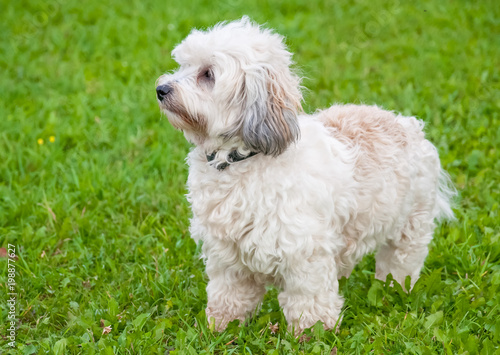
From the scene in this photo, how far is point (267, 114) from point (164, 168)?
218cm

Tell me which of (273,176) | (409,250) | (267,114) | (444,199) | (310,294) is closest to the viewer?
(267,114)

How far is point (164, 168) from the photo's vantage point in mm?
4801

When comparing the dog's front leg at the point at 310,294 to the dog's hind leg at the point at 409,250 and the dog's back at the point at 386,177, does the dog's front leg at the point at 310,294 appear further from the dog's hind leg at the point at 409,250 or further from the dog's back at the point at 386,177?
the dog's hind leg at the point at 409,250

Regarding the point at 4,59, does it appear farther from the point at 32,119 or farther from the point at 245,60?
the point at 245,60

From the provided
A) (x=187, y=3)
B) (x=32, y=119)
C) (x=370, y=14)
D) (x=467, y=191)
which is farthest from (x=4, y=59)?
(x=467, y=191)

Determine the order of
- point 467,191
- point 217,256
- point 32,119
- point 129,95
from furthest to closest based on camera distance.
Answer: point 129,95, point 32,119, point 467,191, point 217,256

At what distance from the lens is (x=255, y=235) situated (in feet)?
9.37

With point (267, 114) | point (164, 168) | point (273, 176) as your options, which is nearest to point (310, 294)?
point (273, 176)

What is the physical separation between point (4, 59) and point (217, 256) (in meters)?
4.73

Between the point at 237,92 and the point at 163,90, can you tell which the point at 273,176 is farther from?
the point at 163,90

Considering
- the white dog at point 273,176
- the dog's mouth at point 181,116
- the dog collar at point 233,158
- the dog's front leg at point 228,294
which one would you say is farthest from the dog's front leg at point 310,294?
the dog's mouth at point 181,116

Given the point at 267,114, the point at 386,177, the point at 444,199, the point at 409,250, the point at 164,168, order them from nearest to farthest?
the point at 267,114 < the point at 386,177 < the point at 409,250 < the point at 444,199 < the point at 164,168

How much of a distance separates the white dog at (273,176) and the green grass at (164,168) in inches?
10.1

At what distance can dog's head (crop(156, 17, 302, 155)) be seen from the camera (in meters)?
2.75
